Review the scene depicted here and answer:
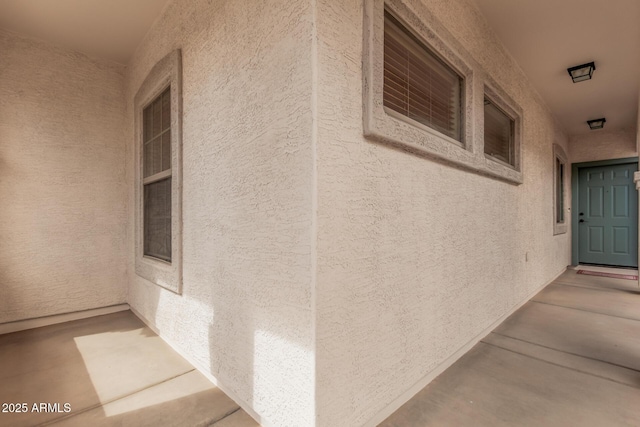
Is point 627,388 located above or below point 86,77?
below

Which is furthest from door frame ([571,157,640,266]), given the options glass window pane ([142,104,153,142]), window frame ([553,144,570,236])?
glass window pane ([142,104,153,142])

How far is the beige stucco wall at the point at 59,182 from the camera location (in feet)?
9.48

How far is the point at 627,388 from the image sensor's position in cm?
183

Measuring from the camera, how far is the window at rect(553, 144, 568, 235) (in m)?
5.23

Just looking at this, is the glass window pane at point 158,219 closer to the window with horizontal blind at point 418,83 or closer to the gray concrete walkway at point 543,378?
the window with horizontal blind at point 418,83

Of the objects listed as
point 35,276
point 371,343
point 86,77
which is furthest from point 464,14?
point 35,276

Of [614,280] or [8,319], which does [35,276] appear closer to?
[8,319]

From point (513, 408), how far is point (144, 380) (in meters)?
2.27

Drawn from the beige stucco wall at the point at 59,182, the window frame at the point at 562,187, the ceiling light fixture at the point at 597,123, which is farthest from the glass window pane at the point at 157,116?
the ceiling light fixture at the point at 597,123

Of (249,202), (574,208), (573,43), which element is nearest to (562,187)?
(574,208)

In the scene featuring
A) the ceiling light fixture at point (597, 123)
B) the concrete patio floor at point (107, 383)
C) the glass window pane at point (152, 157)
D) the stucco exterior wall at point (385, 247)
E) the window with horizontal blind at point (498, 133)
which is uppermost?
the ceiling light fixture at point (597, 123)

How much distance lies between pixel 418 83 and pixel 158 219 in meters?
2.57

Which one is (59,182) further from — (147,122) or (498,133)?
(498,133)

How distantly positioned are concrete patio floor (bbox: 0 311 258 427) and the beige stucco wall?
0.55 metres
